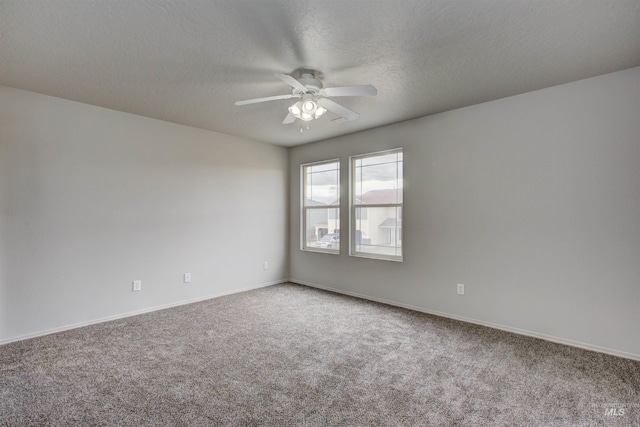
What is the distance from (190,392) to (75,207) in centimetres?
250

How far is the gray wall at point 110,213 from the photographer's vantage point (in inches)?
119

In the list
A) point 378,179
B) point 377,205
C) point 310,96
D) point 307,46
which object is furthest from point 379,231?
point 307,46

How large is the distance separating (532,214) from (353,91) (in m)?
2.22

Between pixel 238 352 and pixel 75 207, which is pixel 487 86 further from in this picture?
pixel 75 207

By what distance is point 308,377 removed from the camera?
7.60ft

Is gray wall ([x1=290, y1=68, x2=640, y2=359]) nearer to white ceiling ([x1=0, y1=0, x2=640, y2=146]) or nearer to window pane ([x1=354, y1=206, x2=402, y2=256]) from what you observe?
window pane ([x1=354, y1=206, x2=402, y2=256])

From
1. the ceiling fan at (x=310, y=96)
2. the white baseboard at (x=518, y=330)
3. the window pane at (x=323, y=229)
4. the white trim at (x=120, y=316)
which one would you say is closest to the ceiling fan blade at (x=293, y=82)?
the ceiling fan at (x=310, y=96)

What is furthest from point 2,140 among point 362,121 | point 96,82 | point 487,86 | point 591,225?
point 591,225

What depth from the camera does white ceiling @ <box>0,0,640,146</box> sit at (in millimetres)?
1858

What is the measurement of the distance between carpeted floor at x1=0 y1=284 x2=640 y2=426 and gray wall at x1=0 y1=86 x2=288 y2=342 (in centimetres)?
46

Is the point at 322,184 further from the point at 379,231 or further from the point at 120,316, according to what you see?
the point at 120,316

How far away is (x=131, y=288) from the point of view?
372cm

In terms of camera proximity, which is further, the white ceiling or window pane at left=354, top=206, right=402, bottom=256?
window pane at left=354, top=206, right=402, bottom=256

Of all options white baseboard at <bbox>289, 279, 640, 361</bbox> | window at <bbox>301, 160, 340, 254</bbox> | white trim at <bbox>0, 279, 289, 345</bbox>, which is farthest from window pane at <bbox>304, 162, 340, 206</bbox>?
white trim at <bbox>0, 279, 289, 345</bbox>
